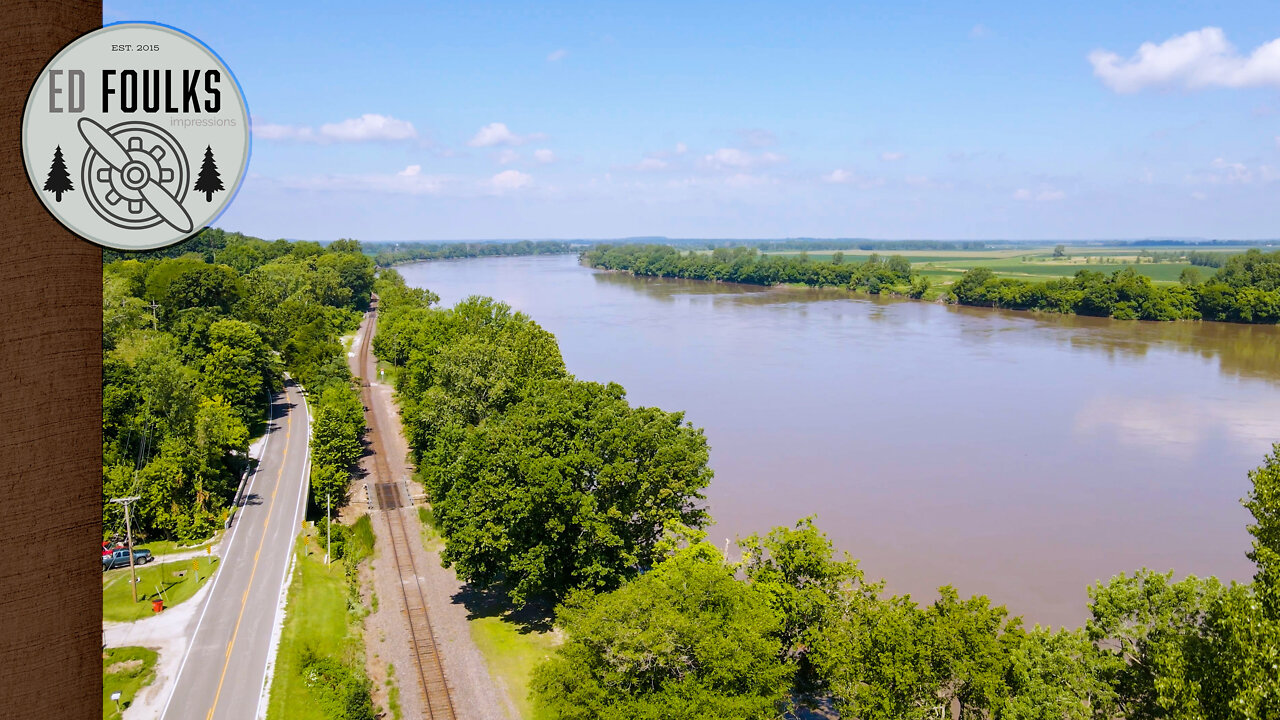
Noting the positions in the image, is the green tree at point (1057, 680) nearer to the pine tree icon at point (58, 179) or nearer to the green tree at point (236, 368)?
the pine tree icon at point (58, 179)

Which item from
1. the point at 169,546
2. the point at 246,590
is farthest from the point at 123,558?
the point at 246,590

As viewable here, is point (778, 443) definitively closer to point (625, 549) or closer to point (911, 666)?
point (625, 549)

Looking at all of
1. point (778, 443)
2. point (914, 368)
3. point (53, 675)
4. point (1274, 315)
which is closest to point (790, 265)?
point (1274, 315)

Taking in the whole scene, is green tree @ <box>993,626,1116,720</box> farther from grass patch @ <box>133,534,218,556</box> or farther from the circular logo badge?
grass patch @ <box>133,534,218,556</box>

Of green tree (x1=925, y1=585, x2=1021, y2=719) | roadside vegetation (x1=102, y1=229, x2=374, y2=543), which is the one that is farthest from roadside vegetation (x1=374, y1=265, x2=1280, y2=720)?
roadside vegetation (x1=102, y1=229, x2=374, y2=543)

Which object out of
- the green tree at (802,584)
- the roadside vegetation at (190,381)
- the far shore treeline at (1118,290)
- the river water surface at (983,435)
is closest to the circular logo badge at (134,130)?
the roadside vegetation at (190,381)

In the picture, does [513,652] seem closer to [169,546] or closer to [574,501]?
[574,501]
